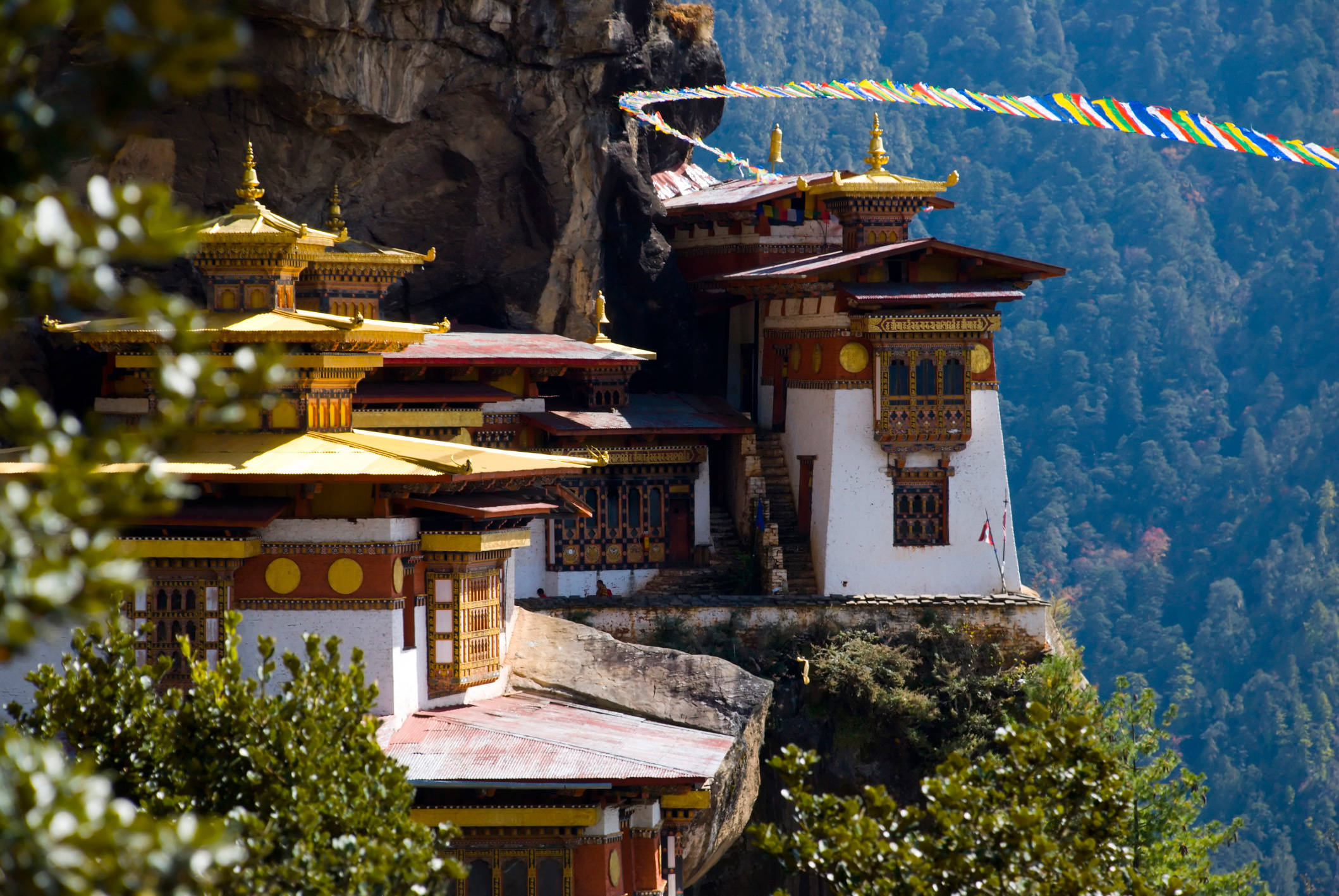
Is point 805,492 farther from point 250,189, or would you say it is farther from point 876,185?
point 250,189

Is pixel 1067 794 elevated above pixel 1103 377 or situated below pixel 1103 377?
below

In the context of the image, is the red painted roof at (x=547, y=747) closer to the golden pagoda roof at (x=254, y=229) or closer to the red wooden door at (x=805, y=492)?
the golden pagoda roof at (x=254, y=229)

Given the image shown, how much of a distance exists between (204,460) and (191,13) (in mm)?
13875

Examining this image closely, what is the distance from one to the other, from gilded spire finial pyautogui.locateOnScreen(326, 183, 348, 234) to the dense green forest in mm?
47545

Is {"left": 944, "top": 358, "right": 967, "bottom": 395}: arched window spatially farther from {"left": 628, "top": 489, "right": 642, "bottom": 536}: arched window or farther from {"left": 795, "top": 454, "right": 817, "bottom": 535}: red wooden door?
{"left": 628, "top": 489, "right": 642, "bottom": 536}: arched window

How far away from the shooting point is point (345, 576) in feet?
61.0

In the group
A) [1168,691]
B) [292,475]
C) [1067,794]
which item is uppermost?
[292,475]

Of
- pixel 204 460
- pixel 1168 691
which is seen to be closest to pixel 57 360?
pixel 204 460

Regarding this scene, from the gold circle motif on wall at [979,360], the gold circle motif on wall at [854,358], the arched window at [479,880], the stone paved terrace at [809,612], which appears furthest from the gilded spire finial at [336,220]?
the arched window at [479,880]

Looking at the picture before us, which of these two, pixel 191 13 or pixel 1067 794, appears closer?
pixel 191 13

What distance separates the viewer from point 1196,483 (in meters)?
81.4

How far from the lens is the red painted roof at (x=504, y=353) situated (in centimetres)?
2598

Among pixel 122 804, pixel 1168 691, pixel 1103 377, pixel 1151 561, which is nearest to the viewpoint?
pixel 122 804

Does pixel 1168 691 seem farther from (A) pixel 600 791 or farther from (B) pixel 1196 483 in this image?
(A) pixel 600 791
